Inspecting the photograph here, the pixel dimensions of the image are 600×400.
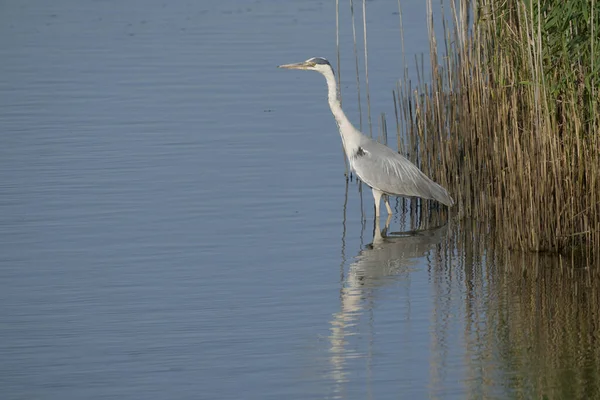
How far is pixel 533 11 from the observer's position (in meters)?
7.34

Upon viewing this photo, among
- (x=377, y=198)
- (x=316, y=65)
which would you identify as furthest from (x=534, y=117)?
(x=316, y=65)

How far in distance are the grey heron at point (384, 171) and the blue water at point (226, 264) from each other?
0.27m

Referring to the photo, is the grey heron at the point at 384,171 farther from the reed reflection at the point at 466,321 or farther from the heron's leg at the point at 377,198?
the reed reflection at the point at 466,321

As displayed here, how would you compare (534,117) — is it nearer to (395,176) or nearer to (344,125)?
(395,176)

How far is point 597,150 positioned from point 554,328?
4.43 ft

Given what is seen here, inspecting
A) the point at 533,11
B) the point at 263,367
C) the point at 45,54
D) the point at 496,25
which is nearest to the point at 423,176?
the point at 496,25

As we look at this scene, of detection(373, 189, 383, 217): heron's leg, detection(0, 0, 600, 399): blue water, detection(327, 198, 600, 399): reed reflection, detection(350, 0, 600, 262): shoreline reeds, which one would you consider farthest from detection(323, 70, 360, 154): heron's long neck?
detection(327, 198, 600, 399): reed reflection

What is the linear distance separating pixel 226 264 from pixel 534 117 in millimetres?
2362

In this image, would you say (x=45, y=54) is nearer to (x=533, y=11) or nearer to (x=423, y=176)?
(x=423, y=176)

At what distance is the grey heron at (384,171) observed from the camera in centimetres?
893

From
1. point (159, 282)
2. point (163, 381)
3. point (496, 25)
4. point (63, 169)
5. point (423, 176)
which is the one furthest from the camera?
point (63, 169)

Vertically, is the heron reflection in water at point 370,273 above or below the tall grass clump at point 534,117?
below

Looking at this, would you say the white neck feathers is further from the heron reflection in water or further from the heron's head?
the heron reflection in water

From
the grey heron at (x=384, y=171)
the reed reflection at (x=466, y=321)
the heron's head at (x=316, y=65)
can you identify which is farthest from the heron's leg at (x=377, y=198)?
the heron's head at (x=316, y=65)
